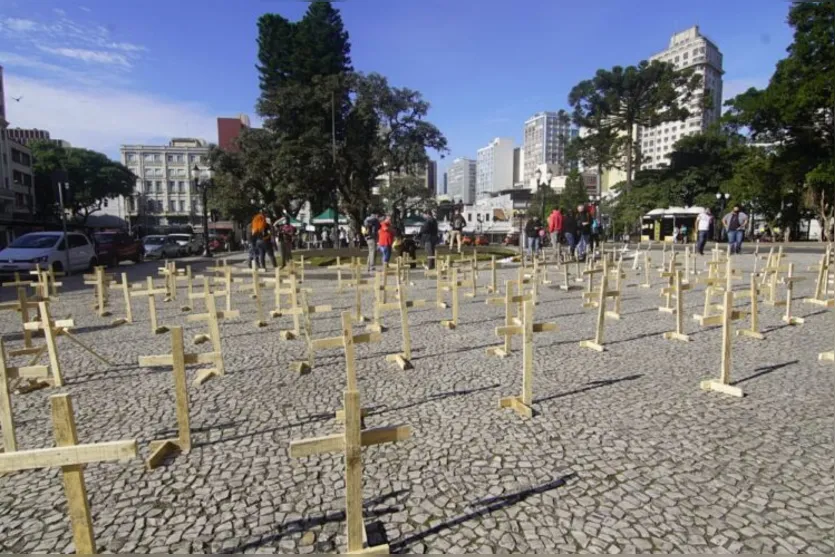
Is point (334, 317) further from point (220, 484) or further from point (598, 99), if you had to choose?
point (598, 99)

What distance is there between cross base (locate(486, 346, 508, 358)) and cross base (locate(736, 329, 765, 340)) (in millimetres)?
3442

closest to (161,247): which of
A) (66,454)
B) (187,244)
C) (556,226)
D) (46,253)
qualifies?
(187,244)

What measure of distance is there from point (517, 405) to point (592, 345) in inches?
99.8

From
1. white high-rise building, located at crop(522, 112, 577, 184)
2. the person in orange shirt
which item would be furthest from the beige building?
the person in orange shirt

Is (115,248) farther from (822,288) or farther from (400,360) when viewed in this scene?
(822,288)

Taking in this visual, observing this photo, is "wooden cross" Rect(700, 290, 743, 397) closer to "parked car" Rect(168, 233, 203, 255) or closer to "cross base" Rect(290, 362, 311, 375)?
"cross base" Rect(290, 362, 311, 375)

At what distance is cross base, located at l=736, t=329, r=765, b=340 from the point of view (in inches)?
266

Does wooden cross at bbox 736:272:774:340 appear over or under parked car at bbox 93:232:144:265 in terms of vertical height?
under

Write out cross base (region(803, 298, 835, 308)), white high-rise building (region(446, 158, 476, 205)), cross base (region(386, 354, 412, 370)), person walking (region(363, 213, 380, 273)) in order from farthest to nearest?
white high-rise building (region(446, 158, 476, 205))
person walking (region(363, 213, 380, 273))
cross base (region(803, 298, 835, 308))
cross base (region(386, 354, 412, 370))

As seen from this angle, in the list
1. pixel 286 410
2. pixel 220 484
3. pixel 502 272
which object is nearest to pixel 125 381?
pixel 286 410

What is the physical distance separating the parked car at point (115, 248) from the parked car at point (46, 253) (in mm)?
1895

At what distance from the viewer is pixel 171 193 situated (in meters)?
83.7

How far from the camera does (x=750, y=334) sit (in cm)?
684

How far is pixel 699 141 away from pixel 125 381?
5280 centimetres
